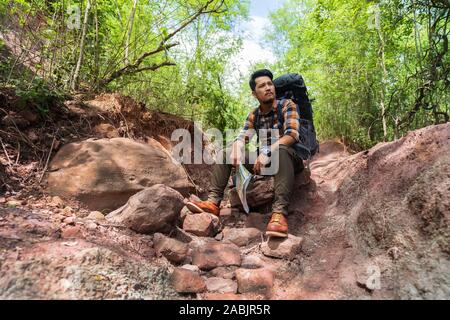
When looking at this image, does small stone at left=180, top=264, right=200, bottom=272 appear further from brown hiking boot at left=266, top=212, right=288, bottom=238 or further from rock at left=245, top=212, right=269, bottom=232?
rock at left=245, top=212, right=269, bottom=232

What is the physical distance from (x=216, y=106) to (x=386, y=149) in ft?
9.84

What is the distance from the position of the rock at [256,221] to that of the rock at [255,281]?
91cm

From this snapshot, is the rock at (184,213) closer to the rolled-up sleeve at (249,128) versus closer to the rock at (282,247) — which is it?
the rock at (282,247)

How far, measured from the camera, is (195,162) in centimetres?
441

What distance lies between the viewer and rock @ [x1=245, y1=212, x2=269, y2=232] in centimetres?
309

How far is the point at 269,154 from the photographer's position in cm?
307

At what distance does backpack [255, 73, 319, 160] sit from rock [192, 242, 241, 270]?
1.38 metres

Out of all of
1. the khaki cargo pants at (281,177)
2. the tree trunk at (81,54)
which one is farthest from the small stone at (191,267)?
the tree trunk at (81,54)

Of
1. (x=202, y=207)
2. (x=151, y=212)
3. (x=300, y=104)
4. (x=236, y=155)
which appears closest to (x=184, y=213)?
(x=202, y=207)

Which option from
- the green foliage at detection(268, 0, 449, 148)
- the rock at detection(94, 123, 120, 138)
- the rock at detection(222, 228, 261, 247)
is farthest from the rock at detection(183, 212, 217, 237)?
the green foliage at detection(268, 0, 449, 148)
